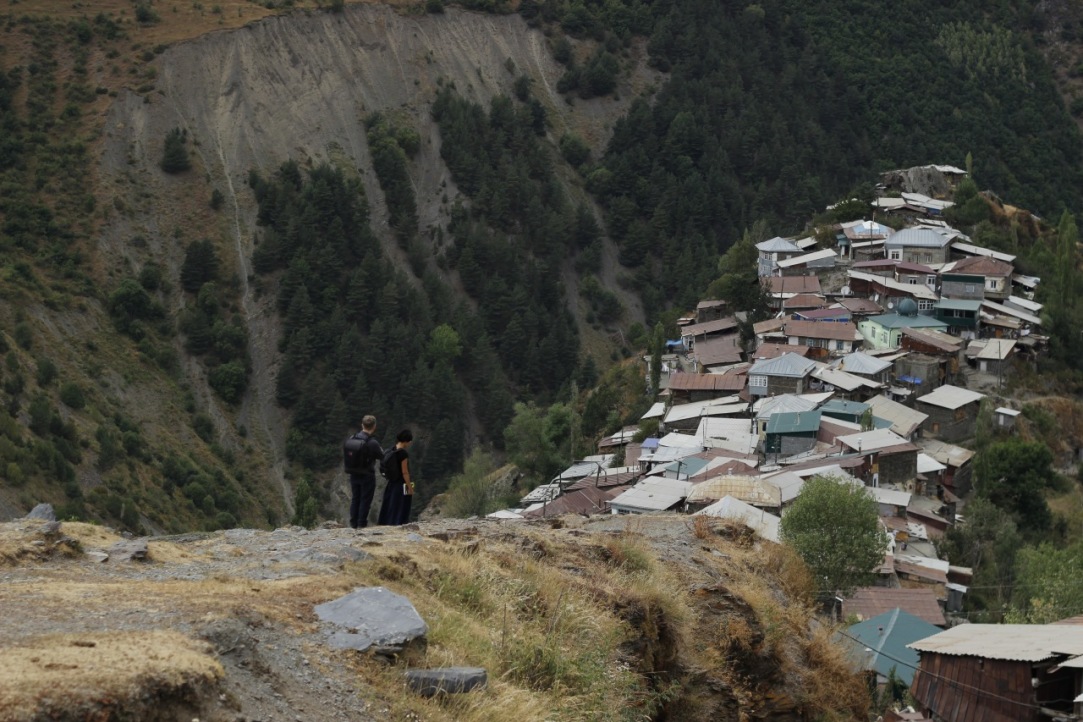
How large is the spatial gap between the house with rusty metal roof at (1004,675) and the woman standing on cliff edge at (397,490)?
9836 mm

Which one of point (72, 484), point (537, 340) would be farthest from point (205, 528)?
point (537, 340)

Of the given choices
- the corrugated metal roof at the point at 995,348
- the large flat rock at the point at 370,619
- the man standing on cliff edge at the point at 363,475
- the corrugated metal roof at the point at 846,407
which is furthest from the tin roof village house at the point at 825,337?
the large flat rock at the point at 370,619

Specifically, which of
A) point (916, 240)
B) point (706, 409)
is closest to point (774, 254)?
point (916, 240)

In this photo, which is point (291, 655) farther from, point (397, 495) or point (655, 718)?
point (397, 495)

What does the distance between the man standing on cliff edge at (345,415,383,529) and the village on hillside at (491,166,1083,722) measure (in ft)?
33.2

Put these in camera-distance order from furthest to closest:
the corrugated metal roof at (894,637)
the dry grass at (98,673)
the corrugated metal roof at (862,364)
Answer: the corrugated metal roof at (862,364), the corrugated metal roof at (894,637), the dry grass at (98,673)

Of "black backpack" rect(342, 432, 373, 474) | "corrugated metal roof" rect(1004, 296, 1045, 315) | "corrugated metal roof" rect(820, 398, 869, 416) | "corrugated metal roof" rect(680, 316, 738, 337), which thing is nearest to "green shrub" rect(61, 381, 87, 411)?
"corrugated metal roof" rect(680, 316, 738, 337)

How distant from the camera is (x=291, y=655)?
768cm

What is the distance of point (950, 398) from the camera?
51.1m

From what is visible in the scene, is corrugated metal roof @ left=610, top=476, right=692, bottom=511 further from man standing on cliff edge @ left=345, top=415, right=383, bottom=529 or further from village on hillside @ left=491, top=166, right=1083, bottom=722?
man standing on cliff edge @ left=345, top=415, right=383, bottom=529

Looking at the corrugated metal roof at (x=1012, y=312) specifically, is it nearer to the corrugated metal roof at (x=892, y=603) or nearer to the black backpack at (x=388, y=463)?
the corrugated metal roof at (x=892, y=603)

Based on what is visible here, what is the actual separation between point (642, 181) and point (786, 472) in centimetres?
6362

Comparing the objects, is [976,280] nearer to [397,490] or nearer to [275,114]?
[275,114]

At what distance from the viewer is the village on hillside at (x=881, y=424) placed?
2142 cm
